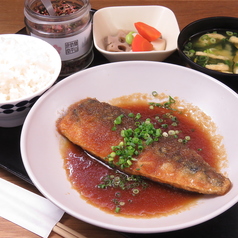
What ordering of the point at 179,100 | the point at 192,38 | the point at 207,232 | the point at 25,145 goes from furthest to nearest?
the point at 192,38 < the point at 179,100 < the point at 25,145 < the point at 207,232

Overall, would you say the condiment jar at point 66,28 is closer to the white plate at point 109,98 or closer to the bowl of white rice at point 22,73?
the bowl of white rice at point 22,73

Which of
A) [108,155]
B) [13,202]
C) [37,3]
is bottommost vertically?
[13,202]

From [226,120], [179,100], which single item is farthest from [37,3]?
[226,120]

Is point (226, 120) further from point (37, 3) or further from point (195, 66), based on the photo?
point (37, 3)

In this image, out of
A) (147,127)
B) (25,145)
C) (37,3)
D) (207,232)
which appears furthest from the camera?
(37,3)

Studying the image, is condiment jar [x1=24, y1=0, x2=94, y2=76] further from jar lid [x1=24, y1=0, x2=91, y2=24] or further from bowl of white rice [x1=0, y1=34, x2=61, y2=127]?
bowl of white rice [x1=0, y1=34, x2=61, y2=127]

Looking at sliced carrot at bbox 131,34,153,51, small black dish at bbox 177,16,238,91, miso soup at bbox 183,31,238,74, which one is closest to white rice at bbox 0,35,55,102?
sliced carrot at bbox 131,34,153,51

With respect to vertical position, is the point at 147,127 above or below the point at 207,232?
above

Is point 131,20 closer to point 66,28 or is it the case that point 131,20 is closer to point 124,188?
point 66,28

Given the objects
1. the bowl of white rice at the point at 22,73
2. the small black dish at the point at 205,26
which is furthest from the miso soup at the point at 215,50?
the bowl of white rice at the point at 22,73
